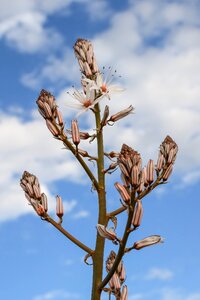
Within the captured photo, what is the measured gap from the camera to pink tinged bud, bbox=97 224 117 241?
3.75 meters

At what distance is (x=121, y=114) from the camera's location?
14.8ft

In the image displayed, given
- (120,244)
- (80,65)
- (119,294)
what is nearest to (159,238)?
(120,244)

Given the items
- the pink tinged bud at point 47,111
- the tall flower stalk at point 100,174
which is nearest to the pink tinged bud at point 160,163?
the tall flower stalk at point 100,174

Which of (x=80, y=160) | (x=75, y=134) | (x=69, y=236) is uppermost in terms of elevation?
(x=75, y=134)

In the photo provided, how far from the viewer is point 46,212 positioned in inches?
167

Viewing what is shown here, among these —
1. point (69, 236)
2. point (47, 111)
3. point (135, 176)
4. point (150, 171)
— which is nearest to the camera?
point (135, 176)

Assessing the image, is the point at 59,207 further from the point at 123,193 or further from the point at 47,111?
the point at 123,193

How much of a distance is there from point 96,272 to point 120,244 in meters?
0.47

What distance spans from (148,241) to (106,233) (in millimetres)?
286

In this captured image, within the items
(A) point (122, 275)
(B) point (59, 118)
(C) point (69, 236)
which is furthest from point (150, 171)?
(A) point (122, 275)

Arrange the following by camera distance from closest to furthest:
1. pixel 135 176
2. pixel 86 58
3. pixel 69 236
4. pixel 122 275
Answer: pixel 135 176
pixel 69 236
pixel 122 275
pixel 86 58

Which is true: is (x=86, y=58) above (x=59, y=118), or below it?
above

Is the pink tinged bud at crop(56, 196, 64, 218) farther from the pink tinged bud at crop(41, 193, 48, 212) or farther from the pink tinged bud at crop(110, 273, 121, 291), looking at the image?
the pink tinged bud at crop(110, 273, 121, 291)

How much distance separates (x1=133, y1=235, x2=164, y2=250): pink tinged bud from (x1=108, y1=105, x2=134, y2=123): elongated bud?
1.06m
